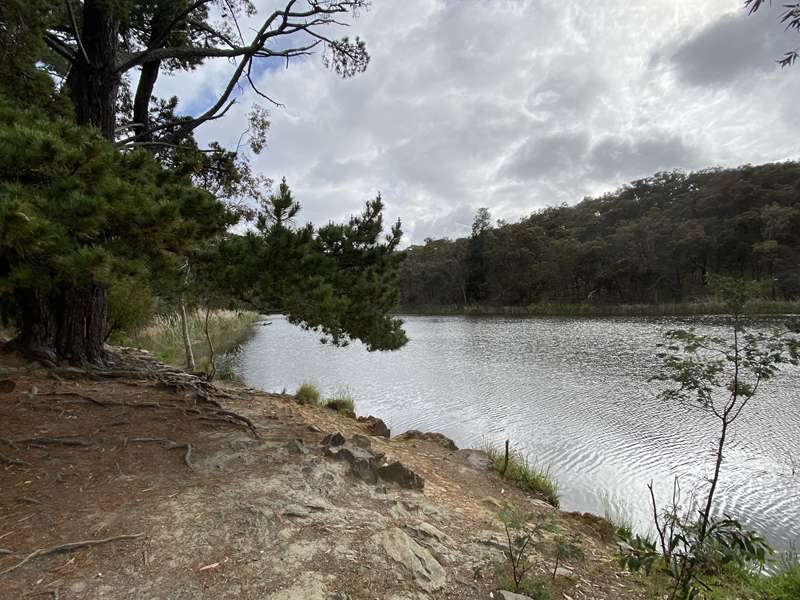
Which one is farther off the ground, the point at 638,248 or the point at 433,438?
the point at 638,248

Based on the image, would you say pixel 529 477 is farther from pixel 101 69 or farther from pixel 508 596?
pixel 101 69

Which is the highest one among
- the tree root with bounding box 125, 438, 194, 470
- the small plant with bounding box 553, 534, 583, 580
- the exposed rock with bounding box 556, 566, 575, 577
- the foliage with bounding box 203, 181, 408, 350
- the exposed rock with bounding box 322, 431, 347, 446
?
the foliage with bounding box 203, 181, 408, 350

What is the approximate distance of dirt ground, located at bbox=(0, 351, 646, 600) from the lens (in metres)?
2.18

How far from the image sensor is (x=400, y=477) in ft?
12.7

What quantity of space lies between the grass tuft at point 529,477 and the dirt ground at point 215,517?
1.24ft

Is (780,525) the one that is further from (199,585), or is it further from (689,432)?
(199,585)

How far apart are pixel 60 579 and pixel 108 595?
0.92 feet

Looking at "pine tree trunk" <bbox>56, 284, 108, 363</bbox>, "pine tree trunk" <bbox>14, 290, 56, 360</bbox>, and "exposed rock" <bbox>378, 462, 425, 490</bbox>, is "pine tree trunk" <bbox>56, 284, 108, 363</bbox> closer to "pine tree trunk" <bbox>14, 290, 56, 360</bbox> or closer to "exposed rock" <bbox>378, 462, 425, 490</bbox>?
"pine tree trunk" <bbox>14, 290, 56, 360</bbox>

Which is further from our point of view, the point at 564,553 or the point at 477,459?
the point at 477,459

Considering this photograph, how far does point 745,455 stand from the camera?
6.30m

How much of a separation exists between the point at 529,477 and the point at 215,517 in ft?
12.4

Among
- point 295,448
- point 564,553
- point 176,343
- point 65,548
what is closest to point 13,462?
point 65,548

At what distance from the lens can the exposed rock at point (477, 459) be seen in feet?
17.8

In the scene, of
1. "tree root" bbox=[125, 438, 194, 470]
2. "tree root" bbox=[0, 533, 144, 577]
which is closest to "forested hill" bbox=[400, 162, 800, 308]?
"tree root" bbox=[125, 438, 194, 470]
